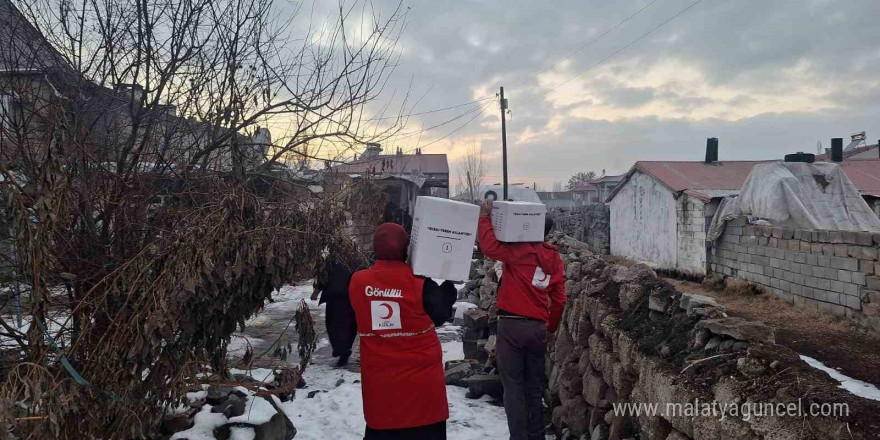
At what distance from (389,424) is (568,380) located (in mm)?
2710

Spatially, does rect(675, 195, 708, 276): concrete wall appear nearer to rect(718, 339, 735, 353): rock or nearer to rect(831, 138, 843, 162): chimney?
rect(831, 138, 843, 162): chimney

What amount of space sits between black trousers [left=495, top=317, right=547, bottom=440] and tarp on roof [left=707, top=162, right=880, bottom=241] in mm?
10016

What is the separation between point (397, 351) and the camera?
10.3ft

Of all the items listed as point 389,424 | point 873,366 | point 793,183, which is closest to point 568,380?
point 389,424

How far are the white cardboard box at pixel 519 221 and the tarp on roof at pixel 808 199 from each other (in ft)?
32.6

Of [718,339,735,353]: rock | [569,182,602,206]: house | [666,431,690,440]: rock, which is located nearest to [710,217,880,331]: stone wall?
[718,339,735,353]: rock

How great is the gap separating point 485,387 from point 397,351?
306cm

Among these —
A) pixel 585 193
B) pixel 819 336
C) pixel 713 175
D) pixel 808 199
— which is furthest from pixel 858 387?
pixel 585 193

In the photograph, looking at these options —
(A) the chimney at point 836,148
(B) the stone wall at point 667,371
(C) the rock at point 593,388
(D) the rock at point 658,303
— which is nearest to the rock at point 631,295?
(B) the stone wall at point 667,371

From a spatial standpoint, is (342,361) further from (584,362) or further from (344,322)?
(344,322)

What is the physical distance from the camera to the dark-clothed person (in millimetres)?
3391

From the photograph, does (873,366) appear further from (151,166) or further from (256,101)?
(151,166)

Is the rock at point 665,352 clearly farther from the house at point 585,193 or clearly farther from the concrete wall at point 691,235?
the house at point 585,193

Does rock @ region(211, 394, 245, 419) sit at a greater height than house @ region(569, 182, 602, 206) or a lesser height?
lesser
